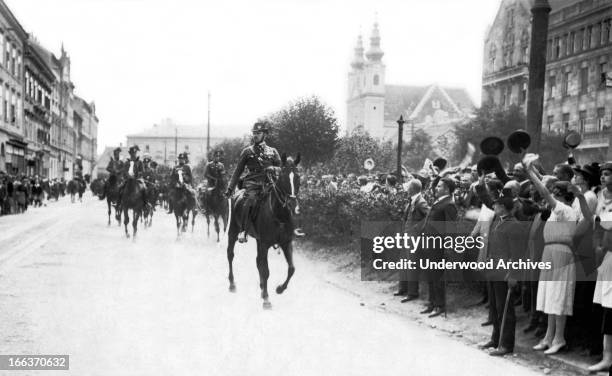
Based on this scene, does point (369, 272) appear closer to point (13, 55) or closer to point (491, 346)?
point (491, 346)

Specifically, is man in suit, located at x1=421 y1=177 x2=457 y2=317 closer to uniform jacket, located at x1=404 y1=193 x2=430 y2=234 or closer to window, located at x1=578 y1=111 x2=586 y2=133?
uniform jacket, located at x1=404 y1=193 x2=430 y2=234

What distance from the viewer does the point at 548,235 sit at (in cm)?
667

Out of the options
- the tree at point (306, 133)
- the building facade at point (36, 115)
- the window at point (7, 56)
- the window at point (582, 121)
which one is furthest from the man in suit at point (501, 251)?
the window at point (7, 56)

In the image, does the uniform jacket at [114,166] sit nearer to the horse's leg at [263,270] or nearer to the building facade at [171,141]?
the horse's leg at [263,270]

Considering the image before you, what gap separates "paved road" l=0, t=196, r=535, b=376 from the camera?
5957mm

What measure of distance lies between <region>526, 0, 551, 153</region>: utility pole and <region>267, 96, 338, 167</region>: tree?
3099cm

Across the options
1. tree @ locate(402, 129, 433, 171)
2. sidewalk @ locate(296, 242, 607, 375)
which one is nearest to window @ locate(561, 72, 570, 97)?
sidewalk @ locate(296, 242, 607, 375)

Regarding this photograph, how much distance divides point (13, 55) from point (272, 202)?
3878 centimetres

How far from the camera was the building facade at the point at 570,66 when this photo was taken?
2406cm

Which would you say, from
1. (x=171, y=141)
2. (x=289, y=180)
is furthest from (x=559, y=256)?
(x=171, y=141)

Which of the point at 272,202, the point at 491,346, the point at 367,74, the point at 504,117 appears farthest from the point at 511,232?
the point at 367,74

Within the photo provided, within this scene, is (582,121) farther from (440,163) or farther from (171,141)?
(171,141)

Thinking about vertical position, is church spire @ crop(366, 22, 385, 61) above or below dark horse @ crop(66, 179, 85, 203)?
above

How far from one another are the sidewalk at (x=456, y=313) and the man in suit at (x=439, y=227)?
0.75ft
